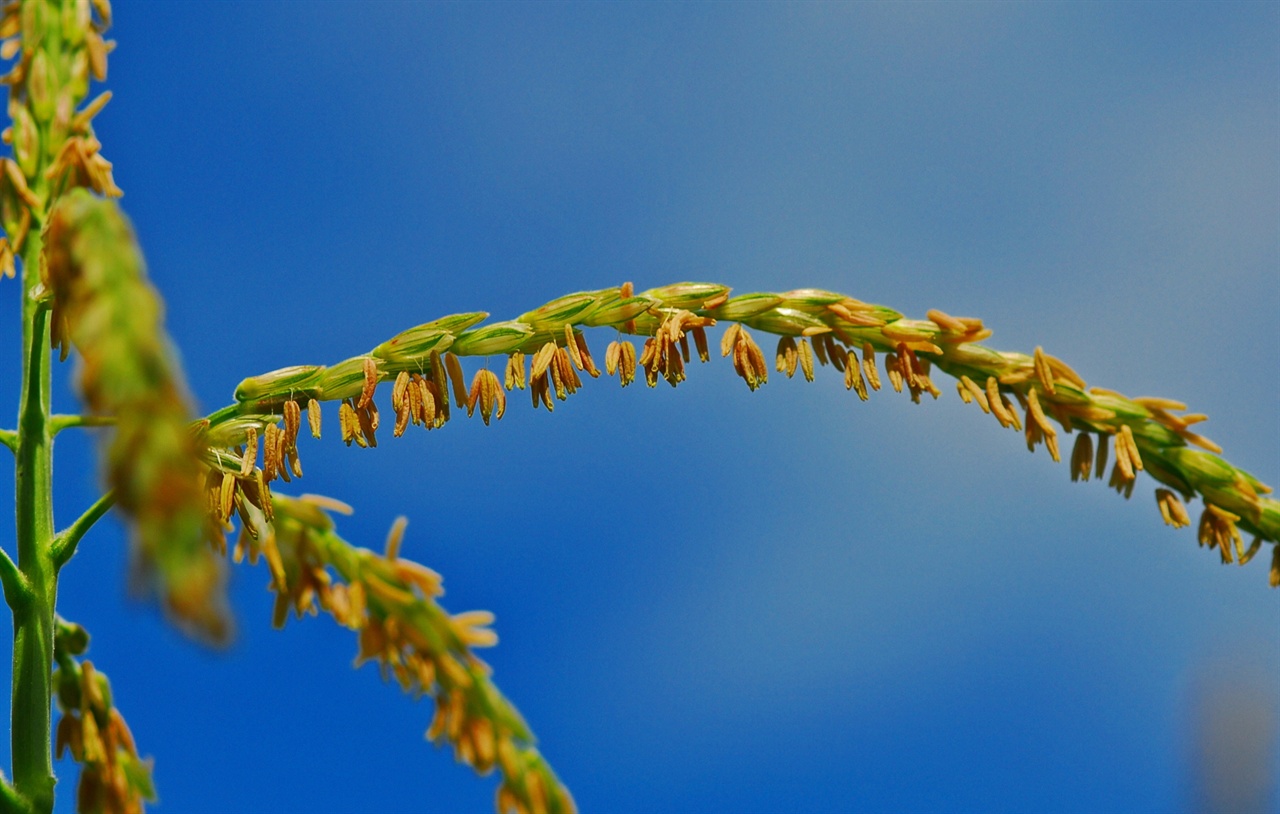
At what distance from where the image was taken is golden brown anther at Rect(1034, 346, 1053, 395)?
3043 millimetres

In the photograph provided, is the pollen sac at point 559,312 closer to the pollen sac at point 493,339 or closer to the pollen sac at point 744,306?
the pollen sac at point 493,339

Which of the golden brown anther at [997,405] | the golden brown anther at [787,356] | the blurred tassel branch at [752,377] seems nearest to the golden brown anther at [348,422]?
the blurred tassel branch at [752,377]

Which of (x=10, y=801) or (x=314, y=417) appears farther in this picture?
(x=314, y=417)

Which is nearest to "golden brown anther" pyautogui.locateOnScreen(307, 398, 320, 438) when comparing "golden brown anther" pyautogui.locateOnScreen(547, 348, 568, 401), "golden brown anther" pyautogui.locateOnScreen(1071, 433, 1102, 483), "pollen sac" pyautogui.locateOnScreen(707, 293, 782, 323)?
"golden brown anther" pyautogui.locateOnScreen(547, 348, 568, 401)

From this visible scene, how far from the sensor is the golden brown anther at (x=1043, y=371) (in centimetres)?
304

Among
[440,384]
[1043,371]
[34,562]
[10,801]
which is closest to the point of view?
[10,801]

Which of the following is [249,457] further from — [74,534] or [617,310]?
[617,310]

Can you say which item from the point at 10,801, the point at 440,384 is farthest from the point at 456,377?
the point at 10,801

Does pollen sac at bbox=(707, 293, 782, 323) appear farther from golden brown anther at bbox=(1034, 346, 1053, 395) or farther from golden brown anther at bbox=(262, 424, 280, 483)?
golden brown anther at bbox=(262, 424, 280, 483)

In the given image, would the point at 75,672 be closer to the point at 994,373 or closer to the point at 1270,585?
the point at 994,373

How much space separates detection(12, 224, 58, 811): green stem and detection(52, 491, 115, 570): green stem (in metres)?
0.02

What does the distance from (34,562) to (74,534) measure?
104 millimetres

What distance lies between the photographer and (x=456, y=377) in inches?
115

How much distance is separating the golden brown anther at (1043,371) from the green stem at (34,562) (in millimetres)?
2456
